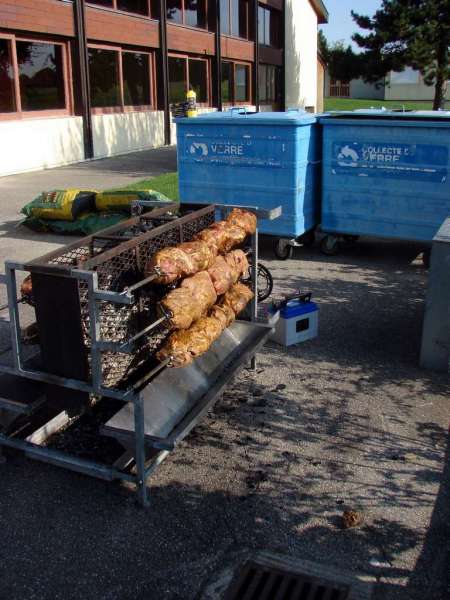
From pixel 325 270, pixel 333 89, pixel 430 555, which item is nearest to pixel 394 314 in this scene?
pixel 325 270

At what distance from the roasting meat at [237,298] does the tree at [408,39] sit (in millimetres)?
21172

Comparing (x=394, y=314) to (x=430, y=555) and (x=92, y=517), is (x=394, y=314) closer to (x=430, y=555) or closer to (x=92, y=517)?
(x=430, y=555)

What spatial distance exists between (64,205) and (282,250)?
3784 mm

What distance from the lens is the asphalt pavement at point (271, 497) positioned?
338 cm

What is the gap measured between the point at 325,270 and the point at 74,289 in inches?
218

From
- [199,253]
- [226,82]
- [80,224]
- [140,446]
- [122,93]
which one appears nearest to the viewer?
[140,446]

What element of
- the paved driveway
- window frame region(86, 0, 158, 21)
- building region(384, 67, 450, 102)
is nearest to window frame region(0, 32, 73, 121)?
the paved driveway

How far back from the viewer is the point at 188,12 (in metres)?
26.1

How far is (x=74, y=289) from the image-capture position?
3.85 m

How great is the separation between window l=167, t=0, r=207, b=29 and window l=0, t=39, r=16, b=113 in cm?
910

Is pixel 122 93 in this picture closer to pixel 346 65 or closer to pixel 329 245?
pixel 346 65

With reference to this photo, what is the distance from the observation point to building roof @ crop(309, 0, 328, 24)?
4049cm

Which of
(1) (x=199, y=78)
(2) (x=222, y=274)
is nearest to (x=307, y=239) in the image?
(2) (x=222, y=274)

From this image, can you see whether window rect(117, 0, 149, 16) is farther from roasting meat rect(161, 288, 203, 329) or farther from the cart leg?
the cart leg
